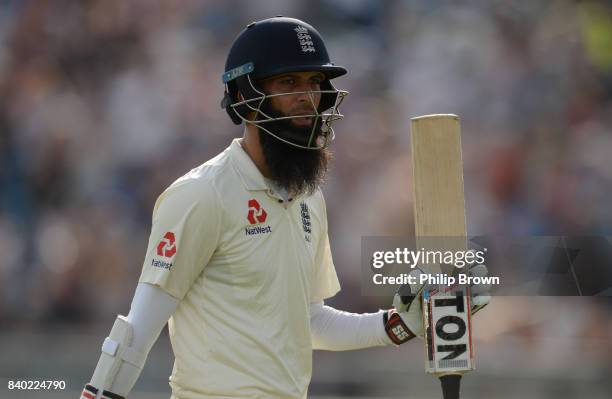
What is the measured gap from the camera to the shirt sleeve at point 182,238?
2475mm

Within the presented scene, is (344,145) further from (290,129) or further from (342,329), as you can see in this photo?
(290,129)

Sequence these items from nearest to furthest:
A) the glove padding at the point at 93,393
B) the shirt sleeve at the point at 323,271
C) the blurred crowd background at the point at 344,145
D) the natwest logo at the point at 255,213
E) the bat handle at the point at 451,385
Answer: the glove padding at the point at 93,393
the natwest logo at the point at 255,213
the bat handle at the point at 451,385
the shirt sleeve at the point at 323,271
the blurred crowd background at the point at 344,145

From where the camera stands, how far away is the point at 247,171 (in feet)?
8.75

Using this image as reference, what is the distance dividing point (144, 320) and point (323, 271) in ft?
2.21

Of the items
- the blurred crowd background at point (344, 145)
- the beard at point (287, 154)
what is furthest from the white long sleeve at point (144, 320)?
the blurred crowd background at point (344, 145)

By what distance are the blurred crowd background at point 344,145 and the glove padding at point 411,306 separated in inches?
99.8

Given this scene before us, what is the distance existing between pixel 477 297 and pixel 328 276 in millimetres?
458

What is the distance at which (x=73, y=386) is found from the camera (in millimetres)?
5641

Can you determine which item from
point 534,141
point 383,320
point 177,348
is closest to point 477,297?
point 383,320

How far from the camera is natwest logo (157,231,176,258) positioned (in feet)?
8.12

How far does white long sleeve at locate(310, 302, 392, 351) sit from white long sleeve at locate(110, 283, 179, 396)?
2.01ft

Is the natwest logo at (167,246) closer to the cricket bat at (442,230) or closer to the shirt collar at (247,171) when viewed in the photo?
the shirt collar at (247,171)

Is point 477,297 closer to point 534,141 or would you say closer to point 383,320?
point 383,320

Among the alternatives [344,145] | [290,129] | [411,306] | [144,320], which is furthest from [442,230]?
[344,145]
